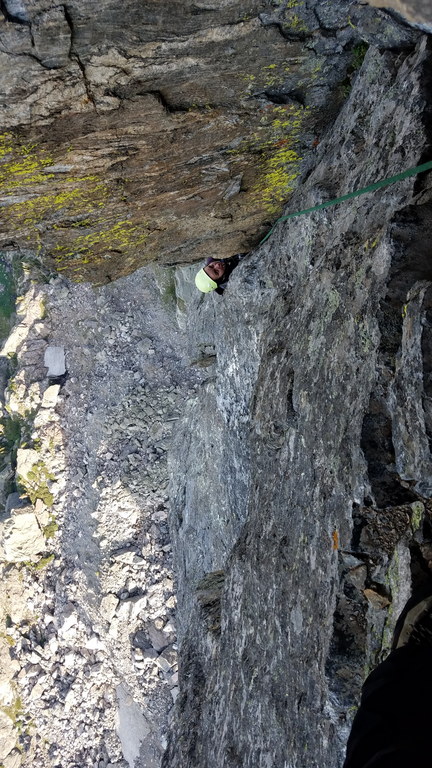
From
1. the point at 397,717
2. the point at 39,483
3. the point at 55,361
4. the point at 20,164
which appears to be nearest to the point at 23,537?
the point at 39,483

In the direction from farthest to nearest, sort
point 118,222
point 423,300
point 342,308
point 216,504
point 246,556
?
point 216,504
point 118,222
point 246,556
point 342,308
point 423,300

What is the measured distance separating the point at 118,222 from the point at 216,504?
228 inches

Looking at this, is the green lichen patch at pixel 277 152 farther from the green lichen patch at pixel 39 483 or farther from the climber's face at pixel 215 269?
the green lichen patch at pixel 39 483

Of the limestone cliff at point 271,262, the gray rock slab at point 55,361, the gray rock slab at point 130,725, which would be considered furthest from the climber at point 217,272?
the gray rock slab at point 130,725

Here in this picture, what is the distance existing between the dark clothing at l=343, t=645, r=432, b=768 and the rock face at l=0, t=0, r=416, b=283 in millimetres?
4858

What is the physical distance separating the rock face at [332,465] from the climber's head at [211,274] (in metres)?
1.54

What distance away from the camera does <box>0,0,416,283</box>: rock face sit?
4398mm

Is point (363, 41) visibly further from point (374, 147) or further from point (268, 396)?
point (268, 396)

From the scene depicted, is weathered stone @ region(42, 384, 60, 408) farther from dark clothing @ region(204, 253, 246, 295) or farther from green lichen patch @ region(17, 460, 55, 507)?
dark clothing @ region(204, 253, 246, 295)

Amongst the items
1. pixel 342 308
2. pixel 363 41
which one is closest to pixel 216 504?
pixel 342 308

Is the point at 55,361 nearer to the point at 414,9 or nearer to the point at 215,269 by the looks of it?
the point at 215,269

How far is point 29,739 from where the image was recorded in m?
15.3

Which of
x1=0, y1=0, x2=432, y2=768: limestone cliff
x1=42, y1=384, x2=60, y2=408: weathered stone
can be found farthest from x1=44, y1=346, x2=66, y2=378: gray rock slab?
x1=0, y1=0, x2=432, y2=768: limestone cliff

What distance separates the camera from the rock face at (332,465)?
408 cm
